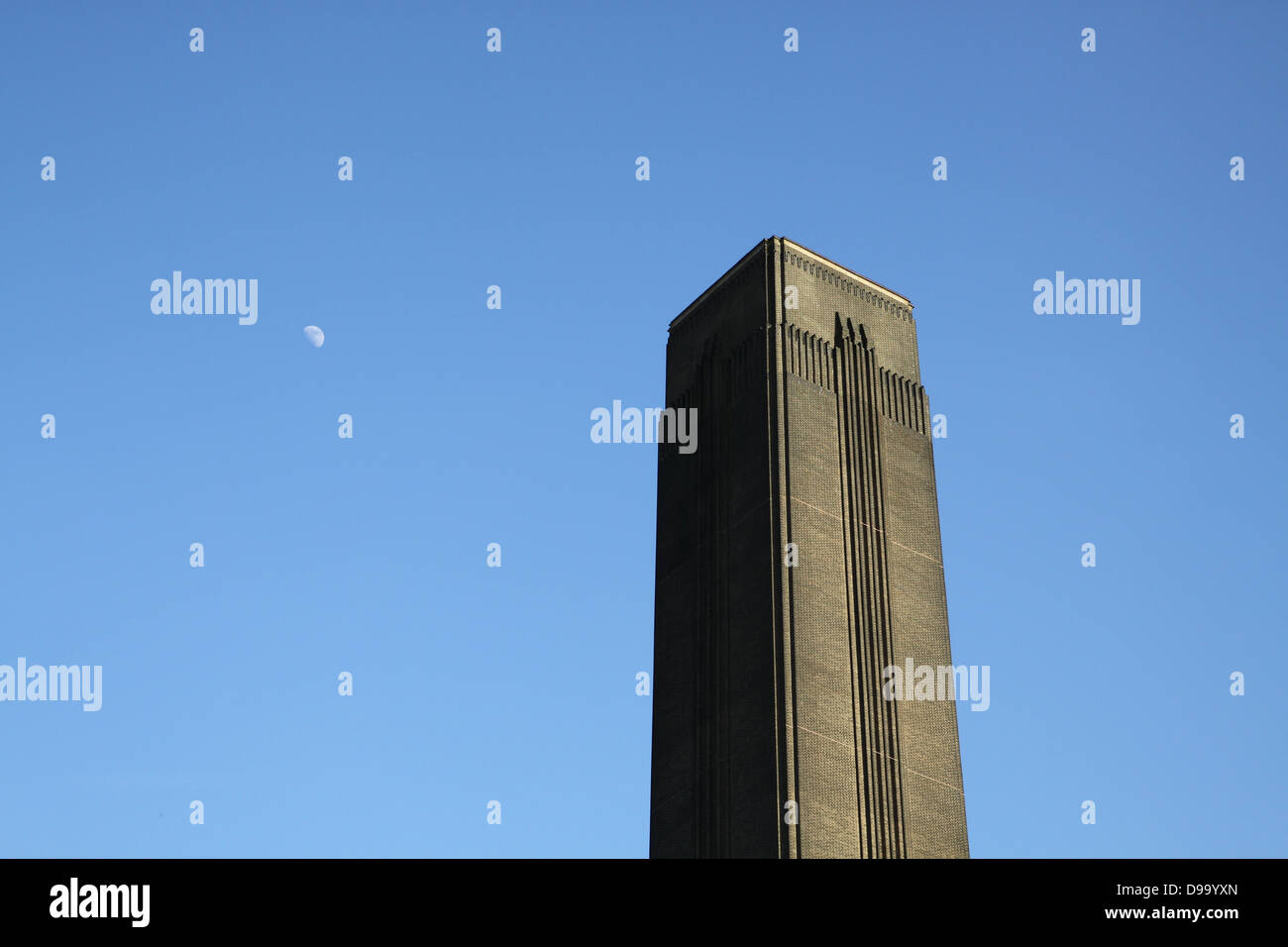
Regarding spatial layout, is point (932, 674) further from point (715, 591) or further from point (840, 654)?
point (715, 591)

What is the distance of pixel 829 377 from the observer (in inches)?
2373

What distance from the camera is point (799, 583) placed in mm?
54531

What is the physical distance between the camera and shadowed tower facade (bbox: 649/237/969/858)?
52.2 meters

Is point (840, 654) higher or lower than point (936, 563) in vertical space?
lower

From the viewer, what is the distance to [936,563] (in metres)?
60.0

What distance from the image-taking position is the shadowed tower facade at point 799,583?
5225 centimetres
